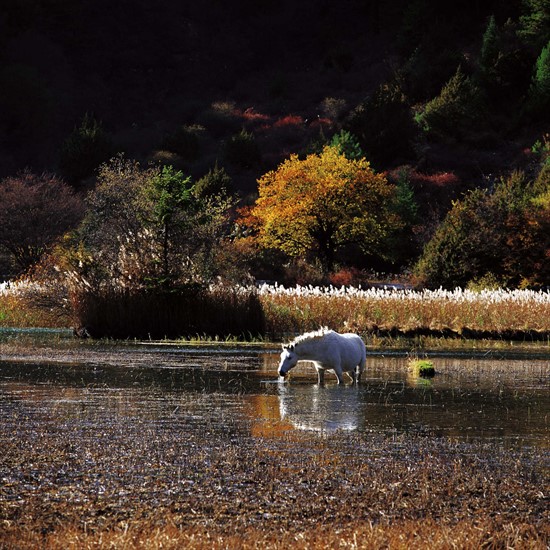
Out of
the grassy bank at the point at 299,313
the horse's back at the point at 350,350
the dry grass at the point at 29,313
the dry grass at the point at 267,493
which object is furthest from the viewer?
the dry grass at the point at 29,313

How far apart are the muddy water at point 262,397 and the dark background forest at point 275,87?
120 ft

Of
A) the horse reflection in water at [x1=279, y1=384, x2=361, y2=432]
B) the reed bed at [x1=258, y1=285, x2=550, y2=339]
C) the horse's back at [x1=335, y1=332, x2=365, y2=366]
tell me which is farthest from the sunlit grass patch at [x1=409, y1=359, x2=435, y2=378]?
the reed bed at [x1=258, y1=285, x2=550, y2=339]

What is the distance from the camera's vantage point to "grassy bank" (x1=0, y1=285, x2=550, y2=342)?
3209cm

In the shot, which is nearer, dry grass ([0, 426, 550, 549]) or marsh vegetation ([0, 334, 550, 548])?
dry grass ([0, 426, 550, 549])

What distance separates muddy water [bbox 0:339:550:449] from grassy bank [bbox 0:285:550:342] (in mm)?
6508

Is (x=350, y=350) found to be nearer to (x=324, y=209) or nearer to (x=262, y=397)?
(x=262, y=397)

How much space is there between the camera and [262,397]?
17.0m

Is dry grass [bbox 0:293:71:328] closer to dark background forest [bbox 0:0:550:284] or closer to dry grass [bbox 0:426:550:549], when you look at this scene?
dark background forest [bbox 0:0:550:284]

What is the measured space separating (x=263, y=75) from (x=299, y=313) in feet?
287

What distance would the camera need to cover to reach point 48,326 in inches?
1463

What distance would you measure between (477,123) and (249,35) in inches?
1927

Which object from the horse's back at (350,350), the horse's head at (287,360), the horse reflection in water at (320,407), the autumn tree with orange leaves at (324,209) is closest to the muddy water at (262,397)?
the horse reflection in water at (320,407)

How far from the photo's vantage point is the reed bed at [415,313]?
3281cm

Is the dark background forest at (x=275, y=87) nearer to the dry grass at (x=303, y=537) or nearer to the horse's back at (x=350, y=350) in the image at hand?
the horse's back at (x=350, y=350)
